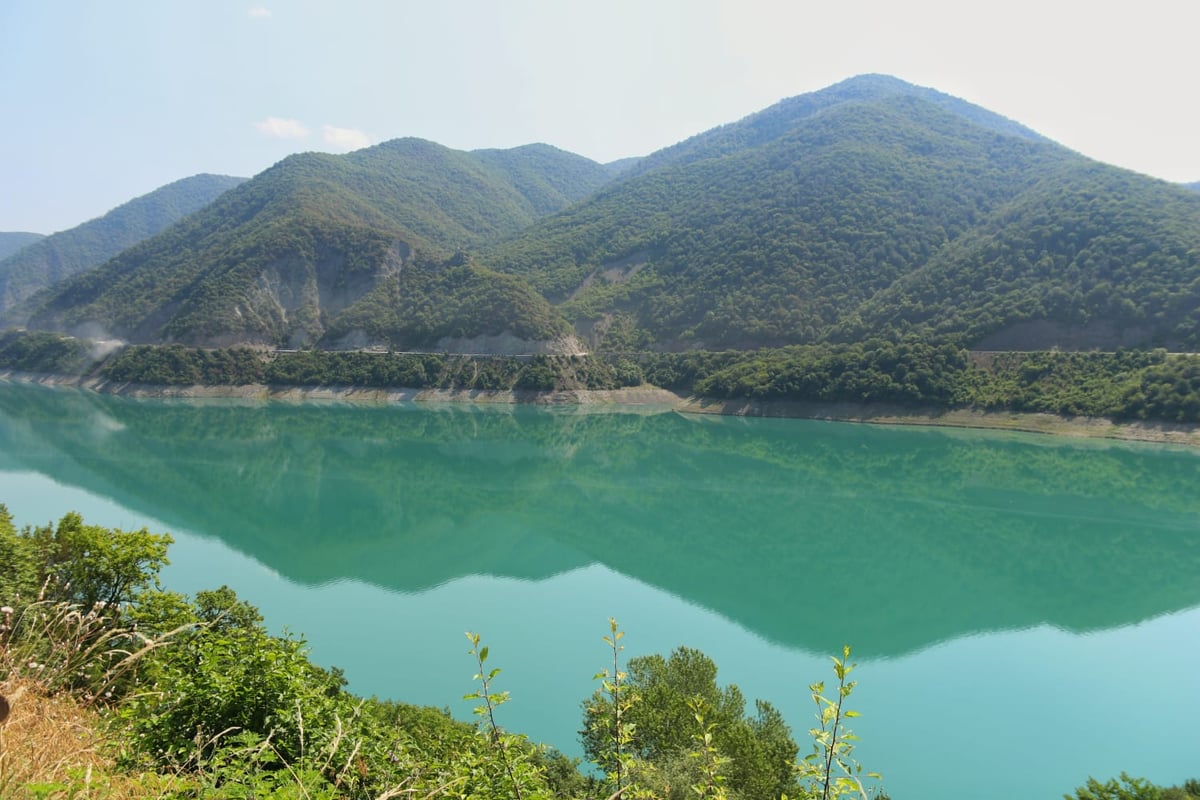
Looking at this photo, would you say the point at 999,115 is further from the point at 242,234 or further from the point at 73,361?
the point at 73,361

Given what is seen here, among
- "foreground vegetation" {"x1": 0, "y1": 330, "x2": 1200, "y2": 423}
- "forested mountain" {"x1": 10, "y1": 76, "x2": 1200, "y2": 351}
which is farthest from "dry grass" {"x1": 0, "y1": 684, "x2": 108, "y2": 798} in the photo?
"forested mountain" {"x1": 10, "y1": 76, "x2": 1200, "y2": 351}

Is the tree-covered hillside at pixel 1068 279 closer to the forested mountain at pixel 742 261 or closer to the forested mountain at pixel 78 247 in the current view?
the forested mountain at pixel 742 261

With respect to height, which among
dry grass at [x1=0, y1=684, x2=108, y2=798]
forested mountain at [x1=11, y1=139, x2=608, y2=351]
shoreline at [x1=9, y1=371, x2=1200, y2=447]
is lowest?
dry grass at [x1=0, y1=684, x2=108, y2=798]

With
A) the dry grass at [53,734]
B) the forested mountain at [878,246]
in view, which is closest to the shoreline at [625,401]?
the forested mountain at [878,246]

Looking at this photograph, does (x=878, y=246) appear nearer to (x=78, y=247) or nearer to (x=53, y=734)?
(x=53, y=734)

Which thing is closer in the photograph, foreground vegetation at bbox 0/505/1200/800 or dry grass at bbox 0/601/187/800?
dry grass at bbox 0/601/187/800

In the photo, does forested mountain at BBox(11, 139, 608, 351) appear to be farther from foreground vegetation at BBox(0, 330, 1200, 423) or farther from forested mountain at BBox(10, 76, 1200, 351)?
foreground vegetation at BBox(0, 330, 1200, 423)

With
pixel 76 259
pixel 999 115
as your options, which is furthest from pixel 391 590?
pixel 999 115
